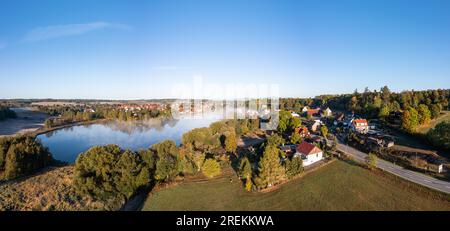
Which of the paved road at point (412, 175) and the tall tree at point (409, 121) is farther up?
the tall tree at point (409, 121)

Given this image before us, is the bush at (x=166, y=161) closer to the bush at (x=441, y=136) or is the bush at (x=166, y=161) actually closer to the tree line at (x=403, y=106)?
the bush at (x=441, y=136)

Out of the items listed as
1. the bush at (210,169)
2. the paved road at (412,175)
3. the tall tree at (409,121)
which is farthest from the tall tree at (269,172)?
the tall tree at (409,121)

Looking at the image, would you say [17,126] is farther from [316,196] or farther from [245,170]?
[316,196]

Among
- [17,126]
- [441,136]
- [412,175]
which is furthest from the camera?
[17,126]

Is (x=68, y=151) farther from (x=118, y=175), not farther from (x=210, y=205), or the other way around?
(x=210, y=205)

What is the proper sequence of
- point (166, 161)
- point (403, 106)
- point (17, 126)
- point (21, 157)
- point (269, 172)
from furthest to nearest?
point (17, 126) → point (403, 106) → point (21, 157) → point (166, 161) → point (269, 172)

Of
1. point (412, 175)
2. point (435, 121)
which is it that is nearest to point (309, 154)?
point (412, 175)
